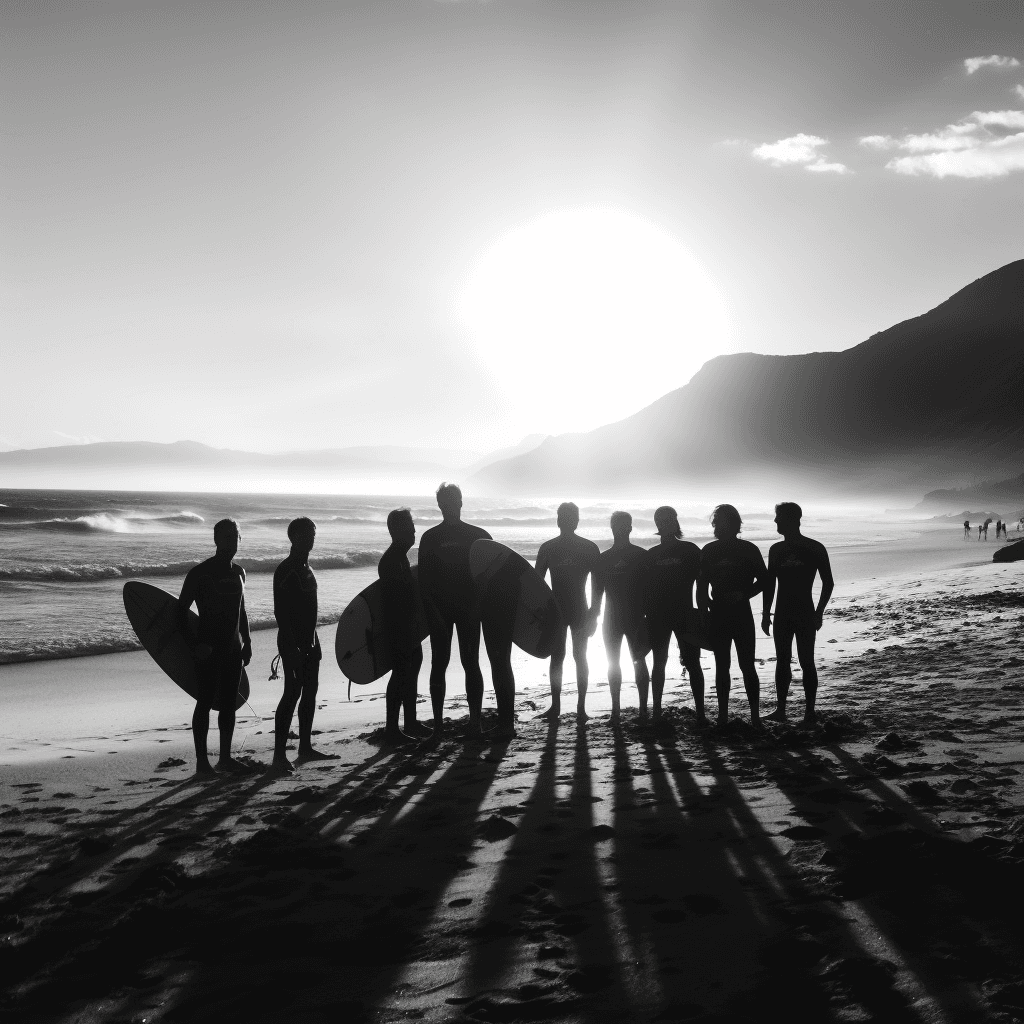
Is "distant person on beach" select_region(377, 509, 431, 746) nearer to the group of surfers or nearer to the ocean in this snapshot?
the group of surfers

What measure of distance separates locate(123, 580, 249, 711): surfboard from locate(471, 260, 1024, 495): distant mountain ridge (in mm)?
140598

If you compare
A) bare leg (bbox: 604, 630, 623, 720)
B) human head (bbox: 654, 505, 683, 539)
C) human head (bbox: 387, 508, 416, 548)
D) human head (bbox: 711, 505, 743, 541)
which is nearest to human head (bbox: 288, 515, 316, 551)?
human head (bbox: 387, 508, 416, 548)

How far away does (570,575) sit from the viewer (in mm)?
6492

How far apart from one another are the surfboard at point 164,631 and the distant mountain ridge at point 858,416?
140598mm

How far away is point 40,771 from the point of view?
17.6 ft

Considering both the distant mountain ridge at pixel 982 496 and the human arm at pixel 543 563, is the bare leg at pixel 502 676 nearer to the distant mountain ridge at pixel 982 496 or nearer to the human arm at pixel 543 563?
the human arm at pixel 543 563

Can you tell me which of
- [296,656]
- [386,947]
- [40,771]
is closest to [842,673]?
[296,656]

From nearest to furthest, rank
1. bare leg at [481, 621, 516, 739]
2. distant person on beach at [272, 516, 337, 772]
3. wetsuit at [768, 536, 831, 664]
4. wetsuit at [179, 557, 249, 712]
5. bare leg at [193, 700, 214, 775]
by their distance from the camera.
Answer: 1. bare leg at [193, 700, 214, 775]
2. wetsuit at [179, 557, 249, 712]
3. distant person on beach at [272, 516, 337, 772]
4. bare leg at [481, 621, 516, 739]
5. wetsuit at [768, 536, 831, 664]

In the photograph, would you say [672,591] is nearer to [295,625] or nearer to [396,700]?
[396,700]

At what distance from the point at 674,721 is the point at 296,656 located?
304 centimetres

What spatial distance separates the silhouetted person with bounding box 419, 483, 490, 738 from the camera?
19.8 ft

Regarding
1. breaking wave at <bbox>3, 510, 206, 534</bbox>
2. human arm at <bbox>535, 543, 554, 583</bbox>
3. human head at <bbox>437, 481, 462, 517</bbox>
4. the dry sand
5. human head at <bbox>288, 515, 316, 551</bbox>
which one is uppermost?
breaking wave at <bbox>3, 510, 206, 534</bbox>

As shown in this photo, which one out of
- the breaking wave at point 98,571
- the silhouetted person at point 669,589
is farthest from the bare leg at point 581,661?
the breaking wave at point 98,571

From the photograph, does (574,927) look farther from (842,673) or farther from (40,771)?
(842,673)
